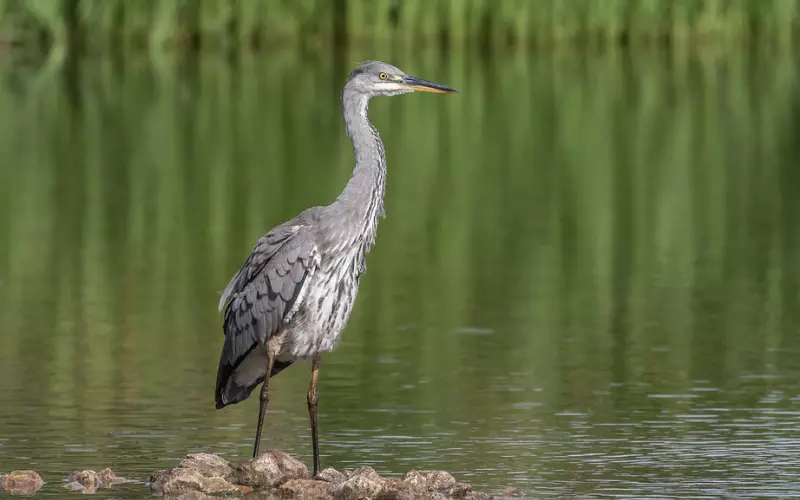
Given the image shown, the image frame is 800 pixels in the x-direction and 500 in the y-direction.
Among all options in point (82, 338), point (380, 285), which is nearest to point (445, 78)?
point (380, 285)

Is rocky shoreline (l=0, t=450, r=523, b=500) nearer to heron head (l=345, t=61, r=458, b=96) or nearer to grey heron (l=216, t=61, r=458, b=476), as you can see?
grey heron (l=216, t=61, r=458, b=476)

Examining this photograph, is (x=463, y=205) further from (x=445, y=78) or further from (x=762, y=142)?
(x=445, y=78)

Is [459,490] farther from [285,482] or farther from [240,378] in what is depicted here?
[240,378]

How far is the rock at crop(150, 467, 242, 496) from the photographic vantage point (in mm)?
10953

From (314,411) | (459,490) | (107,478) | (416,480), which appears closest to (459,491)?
(459,490)

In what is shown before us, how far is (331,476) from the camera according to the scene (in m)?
11.1

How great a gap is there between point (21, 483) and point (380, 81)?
3.27 meters

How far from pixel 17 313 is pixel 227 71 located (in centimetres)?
2985

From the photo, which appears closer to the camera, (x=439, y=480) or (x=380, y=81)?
(x=439, y=480)

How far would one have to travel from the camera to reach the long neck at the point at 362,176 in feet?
38.4

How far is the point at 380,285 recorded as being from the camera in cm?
1950

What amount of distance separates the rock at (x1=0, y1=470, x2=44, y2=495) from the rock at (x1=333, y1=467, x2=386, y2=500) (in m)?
1.70

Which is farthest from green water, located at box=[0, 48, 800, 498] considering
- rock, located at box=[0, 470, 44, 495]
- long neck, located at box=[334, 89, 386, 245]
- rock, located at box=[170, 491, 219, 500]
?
long neck, located at box=[334, 89, 386, 245]

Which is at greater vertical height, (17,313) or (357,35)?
(357,35)
